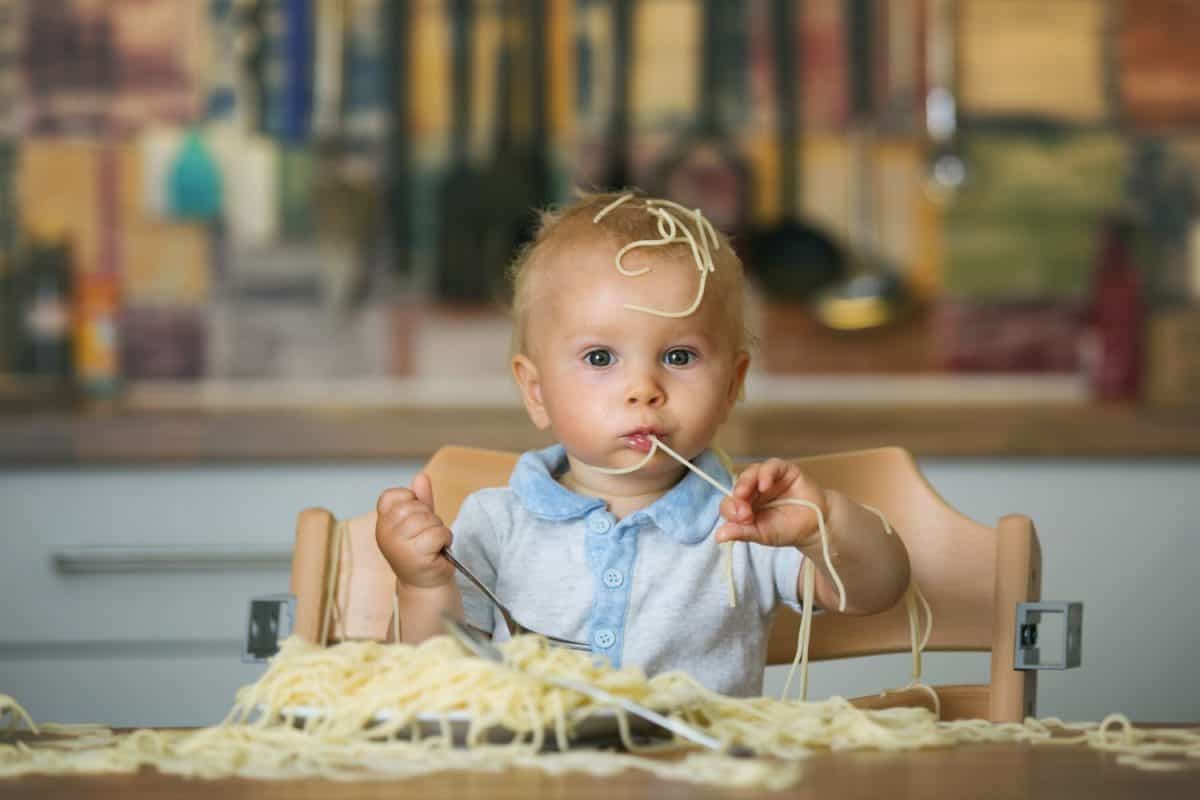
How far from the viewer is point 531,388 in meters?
1.20

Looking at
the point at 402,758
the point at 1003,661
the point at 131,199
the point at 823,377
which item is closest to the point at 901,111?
the point at 823,377

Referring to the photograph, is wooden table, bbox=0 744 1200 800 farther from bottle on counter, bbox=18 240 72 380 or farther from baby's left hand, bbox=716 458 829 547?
bottle on counter, bbox=18 240 72 380

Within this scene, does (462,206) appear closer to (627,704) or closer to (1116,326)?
(1116,326)

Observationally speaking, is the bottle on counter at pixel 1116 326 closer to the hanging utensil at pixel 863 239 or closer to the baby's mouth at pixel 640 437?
the hanging utensil at pixel 863 239

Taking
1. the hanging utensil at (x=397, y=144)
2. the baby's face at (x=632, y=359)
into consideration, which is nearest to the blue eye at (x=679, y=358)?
the baby's face at (x=632, y=359)

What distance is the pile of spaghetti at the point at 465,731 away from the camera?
2.30 ft

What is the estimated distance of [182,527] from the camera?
6.33 feet

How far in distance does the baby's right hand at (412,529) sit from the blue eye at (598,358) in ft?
0.60

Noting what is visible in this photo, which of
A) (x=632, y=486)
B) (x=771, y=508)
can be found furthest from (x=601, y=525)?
(x=771, y=508)

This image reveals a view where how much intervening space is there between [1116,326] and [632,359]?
136 cm

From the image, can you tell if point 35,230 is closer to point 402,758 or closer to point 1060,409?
point 1060,409

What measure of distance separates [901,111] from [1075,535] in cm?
81

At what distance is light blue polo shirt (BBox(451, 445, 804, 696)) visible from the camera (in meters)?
1.13

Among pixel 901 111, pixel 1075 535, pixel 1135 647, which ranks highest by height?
pixel 901 111
